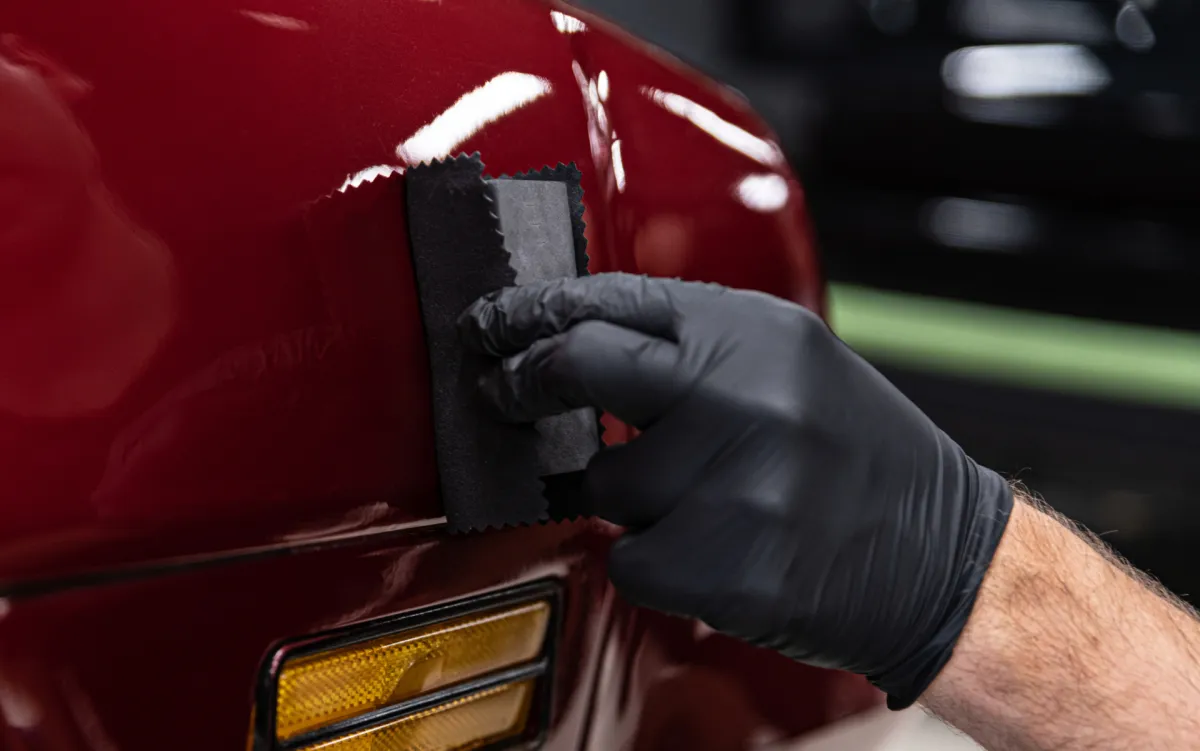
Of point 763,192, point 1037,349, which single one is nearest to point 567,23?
point 763,192

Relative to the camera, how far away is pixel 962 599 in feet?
3.18

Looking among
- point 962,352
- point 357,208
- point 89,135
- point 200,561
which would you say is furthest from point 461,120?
point 962,352

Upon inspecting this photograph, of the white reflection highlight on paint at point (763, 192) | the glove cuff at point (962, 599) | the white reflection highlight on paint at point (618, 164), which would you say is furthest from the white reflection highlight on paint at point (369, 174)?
the glove cuff at point (962, 599)

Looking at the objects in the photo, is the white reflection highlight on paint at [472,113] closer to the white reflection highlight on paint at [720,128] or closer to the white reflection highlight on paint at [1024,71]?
the white reflection highlight on paint at [720,128]

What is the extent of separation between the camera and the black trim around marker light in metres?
0.71

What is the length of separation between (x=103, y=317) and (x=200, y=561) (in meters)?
0.16

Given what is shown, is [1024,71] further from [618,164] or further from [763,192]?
[618,164]

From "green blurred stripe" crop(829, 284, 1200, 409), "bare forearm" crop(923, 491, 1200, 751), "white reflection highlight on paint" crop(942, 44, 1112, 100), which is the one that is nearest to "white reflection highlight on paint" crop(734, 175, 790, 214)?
"bare forearm" crop(923, 491, 1200, 751)

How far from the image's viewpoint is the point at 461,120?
2.75ft

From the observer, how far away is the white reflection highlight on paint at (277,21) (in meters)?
0.73

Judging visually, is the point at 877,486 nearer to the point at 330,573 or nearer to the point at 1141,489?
the point at 330,573

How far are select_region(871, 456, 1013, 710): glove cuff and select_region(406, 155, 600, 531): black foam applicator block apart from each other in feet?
1.31

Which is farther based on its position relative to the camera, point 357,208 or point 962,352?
point 962,352

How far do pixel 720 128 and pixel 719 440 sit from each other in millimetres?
421
